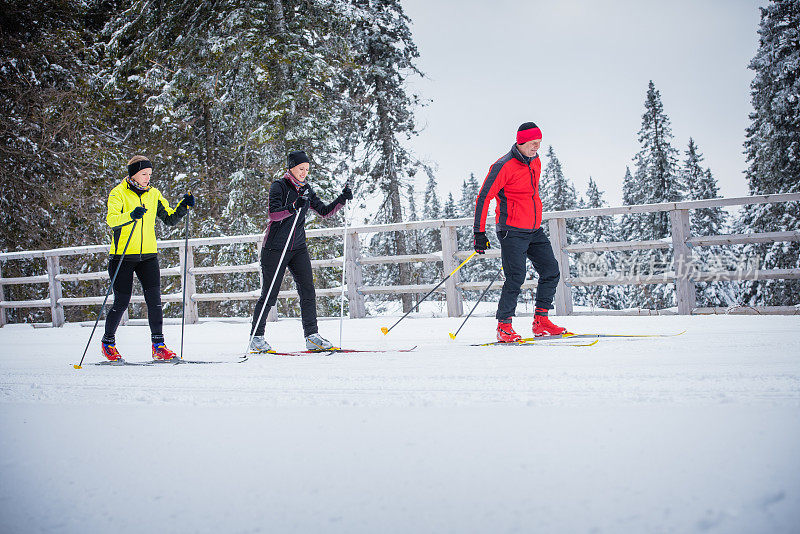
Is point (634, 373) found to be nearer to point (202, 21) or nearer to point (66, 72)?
point (202, 21)

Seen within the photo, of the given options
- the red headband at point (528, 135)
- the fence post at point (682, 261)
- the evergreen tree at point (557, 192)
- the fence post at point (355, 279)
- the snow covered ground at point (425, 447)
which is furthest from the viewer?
the evergreen tree at point (557, 192)

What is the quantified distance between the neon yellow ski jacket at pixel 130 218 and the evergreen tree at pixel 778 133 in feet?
62.0

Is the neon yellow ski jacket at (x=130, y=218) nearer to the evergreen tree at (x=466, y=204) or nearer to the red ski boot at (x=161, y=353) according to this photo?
the red ski boot at (x=161, y=353)

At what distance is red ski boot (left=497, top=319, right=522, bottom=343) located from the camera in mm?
4547

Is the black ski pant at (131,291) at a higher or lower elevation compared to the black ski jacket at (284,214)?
lower

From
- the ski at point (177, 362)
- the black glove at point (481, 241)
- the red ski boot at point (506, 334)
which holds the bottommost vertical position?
the ski at point (177, 362)

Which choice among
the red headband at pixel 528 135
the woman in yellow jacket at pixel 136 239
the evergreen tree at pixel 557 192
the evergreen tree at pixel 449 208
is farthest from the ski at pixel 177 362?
the evergreen tree at pixel 449 208

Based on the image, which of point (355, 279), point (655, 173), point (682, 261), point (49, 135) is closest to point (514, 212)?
point (682, 261)

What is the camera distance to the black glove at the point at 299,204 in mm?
4551

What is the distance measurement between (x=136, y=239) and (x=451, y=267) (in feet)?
14.5

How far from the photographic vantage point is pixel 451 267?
774cm

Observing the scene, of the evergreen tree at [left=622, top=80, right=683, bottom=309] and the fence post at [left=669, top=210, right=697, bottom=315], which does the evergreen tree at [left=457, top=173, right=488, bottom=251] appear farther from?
the fence post at [left=669, top=210, right=697, bottom=315]

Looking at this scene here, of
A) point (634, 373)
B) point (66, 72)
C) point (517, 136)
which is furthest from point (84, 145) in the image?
point (634, 373)

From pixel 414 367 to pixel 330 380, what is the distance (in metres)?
0.63
